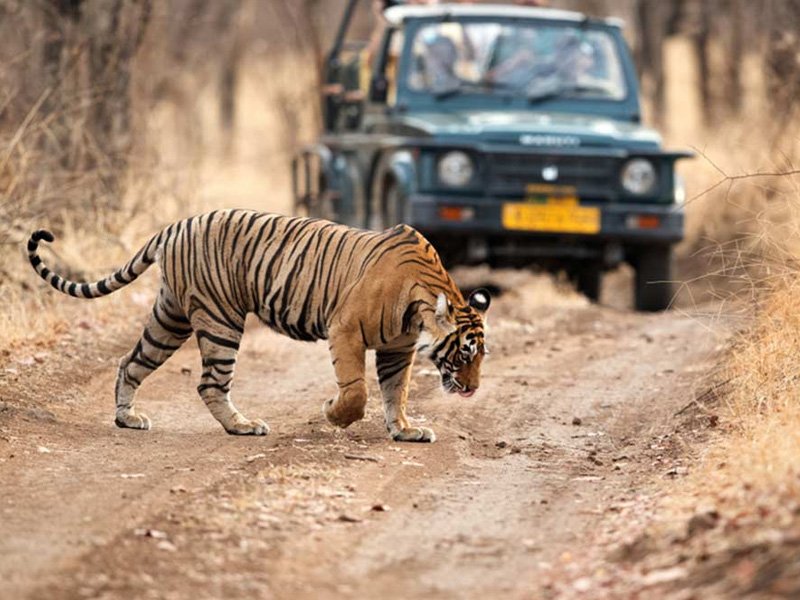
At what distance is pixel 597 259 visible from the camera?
12977mm

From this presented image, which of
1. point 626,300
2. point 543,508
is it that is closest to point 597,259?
point 626,300

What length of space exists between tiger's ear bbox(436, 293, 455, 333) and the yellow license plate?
503cm

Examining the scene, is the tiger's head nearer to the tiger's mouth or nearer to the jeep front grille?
the tiger's mouth

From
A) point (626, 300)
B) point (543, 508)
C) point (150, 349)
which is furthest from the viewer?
point (626, 300)

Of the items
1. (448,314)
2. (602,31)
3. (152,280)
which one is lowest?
(152,280)

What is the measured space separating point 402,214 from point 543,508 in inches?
245

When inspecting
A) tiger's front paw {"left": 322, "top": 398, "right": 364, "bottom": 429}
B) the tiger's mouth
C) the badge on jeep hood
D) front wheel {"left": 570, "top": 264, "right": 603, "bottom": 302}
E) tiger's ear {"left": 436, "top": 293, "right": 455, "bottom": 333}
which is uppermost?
the badge on jeep hood

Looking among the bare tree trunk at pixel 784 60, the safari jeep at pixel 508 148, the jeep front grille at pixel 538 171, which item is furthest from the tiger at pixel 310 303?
the bare tree trunk at pixel 784 60

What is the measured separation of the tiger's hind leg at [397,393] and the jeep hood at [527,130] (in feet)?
15.6

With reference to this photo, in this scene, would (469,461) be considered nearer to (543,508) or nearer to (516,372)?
(543,508)

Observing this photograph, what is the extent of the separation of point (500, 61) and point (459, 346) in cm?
631

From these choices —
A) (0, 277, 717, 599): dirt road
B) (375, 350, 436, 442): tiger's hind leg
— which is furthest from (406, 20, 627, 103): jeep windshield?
(375, 350, 436, 442): tiger's hind leg

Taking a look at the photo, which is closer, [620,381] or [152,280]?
[620,381]

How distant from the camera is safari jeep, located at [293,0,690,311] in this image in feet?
40.2
